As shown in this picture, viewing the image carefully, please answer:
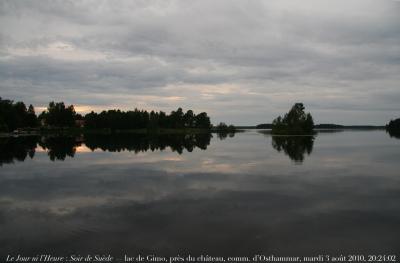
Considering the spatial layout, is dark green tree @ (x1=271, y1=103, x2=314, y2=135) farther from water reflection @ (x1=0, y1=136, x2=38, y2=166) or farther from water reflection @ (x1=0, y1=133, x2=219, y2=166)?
water reflection @ (x1=0, y1=136, x2=38, y2=166)

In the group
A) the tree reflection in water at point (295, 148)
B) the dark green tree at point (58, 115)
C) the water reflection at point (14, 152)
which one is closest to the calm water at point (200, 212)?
the water reflection at point (14, 152)

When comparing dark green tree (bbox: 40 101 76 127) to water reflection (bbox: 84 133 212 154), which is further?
dark green tree (bbox: 40 101 76 127)

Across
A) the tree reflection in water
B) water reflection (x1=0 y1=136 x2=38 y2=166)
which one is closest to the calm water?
water reflection (x1=0 y1=136 x2=38 y2=166)

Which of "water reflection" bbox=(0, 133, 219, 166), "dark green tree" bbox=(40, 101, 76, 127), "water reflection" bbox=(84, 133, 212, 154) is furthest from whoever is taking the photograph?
"dark green tree" bbox=(40, 101, 76, 127)

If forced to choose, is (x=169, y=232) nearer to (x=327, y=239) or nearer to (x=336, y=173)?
(x=327, y=239)

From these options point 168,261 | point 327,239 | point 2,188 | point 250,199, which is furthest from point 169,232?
point 2,188

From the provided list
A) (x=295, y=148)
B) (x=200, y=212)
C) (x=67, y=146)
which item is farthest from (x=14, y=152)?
(x=200, y=212)

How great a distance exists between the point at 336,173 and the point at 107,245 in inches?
965

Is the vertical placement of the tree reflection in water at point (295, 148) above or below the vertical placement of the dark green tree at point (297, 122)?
below

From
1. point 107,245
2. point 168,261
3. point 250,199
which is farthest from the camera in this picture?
point 250,199

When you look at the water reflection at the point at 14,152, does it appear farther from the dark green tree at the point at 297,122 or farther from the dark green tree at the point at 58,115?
the dark green tree at the point at 58,115

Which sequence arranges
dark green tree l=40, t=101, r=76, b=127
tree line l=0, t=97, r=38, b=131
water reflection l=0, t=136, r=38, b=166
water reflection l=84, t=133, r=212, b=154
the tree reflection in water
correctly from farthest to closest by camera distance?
dark green tree l=40, t=101, r=76, b=127 → tree line l=0, t=97, r=38, b=131 → water reflection l=84, t=133, r=212, b=154 → the tree reflection in water → water reflection l=0, t=136, r=38, b=166

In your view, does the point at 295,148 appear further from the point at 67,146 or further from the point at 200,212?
the point at 200,212

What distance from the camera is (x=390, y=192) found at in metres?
24.5
